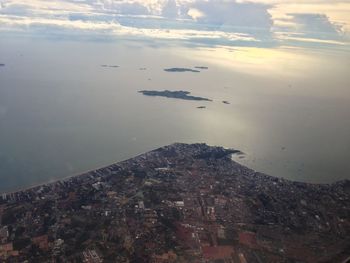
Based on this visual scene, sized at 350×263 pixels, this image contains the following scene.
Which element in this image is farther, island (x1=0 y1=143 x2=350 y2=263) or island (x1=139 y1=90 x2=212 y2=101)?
island (x1=139 y1=90 x2=212 y2=101)

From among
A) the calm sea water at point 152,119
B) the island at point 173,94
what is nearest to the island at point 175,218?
the calm sea water at point 152,119

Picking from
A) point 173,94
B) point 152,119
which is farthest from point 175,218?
point 173,94

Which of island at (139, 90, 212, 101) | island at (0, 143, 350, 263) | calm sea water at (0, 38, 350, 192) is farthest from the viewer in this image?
island at (139, 90, 212, 101)

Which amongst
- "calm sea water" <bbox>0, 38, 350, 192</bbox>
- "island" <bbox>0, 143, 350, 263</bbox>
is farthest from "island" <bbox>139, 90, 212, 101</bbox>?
"island" <bbox>0, 143, 350, 263</bbox>

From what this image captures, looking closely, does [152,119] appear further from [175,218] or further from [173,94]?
[175,218]

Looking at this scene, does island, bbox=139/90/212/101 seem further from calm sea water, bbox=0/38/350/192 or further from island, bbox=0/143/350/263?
island, bbox=0/143/350/263

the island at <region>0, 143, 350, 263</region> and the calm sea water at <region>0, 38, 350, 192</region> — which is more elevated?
the island at <region>0, 143, 350, 263</region>

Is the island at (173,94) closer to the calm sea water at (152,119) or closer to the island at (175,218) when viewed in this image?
the calm sea water at (152,119)

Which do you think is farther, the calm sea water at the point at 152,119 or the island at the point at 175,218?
the calm sea water at the point at 152,119
